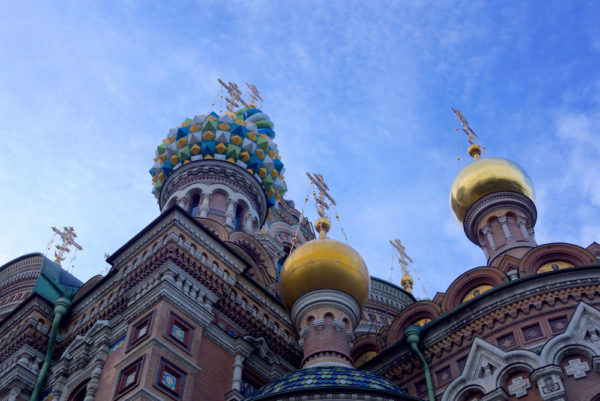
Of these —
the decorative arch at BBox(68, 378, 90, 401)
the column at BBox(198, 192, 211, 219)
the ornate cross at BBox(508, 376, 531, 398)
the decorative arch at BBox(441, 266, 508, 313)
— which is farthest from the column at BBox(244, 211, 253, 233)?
the ornate cross at BBox(508, 376, 531, 398)

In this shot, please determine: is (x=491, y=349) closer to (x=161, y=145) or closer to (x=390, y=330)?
(x=390, y=330)

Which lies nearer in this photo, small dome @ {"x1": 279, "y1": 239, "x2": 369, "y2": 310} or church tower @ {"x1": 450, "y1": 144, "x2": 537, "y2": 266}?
small dome @ {"x1": 279, "y1": 239, "x2": 369, "y2": 310}

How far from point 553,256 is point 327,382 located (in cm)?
418

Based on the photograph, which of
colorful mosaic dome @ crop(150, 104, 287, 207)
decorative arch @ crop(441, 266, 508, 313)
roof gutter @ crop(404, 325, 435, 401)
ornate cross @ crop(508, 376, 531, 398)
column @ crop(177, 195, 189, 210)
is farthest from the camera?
colorful mosaic dome @ crop(150, 104, 287, 207)

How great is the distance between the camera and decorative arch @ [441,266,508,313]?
10.8 m

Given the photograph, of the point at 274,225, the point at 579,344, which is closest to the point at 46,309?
the point at 579,344

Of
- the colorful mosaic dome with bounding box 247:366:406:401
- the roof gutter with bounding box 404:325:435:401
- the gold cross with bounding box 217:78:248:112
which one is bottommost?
the colorful mosaic dome with bounding box 247:366:406:401

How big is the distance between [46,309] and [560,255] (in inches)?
274

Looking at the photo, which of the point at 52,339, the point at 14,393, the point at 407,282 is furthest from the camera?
the point at 407,282

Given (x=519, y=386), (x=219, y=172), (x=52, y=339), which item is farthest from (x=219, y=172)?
(x=519, y=386)

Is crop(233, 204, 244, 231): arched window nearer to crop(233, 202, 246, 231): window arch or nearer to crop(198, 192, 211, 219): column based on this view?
crop(233, 202, 246, 231): window arch

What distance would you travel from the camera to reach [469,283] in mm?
10961

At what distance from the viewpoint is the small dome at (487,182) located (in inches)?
539

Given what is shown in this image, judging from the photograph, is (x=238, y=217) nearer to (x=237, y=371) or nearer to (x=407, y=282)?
(x=407, y=282)
